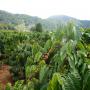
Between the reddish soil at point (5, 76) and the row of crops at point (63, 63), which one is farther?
the reddish soil at point (5, 76)

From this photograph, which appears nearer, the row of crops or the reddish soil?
the row of crops

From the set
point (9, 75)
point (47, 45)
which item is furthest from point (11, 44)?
point (47, 45)

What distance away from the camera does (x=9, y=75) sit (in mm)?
15211

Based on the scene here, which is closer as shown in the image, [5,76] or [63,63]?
[63,63]

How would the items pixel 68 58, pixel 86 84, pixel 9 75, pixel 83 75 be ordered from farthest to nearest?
pixel 9 75, pixel 68 58, pixel 83 75, pixel 86 84

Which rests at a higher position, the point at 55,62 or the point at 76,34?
the point at 76,34

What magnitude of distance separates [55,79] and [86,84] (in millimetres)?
182

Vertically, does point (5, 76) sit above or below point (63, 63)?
below

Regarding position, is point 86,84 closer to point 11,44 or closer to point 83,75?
point 83,75

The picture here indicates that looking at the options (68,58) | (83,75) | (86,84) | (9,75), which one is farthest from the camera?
(9,75)

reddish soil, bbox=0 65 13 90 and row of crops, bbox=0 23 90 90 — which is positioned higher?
row of crops, bbox=0 23 90 90

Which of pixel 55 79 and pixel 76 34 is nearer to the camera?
pixel 55 79

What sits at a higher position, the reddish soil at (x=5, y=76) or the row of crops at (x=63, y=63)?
the row of crops at (x=63, y=63)

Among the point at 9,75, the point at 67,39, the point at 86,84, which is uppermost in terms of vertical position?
the point at 67,39
